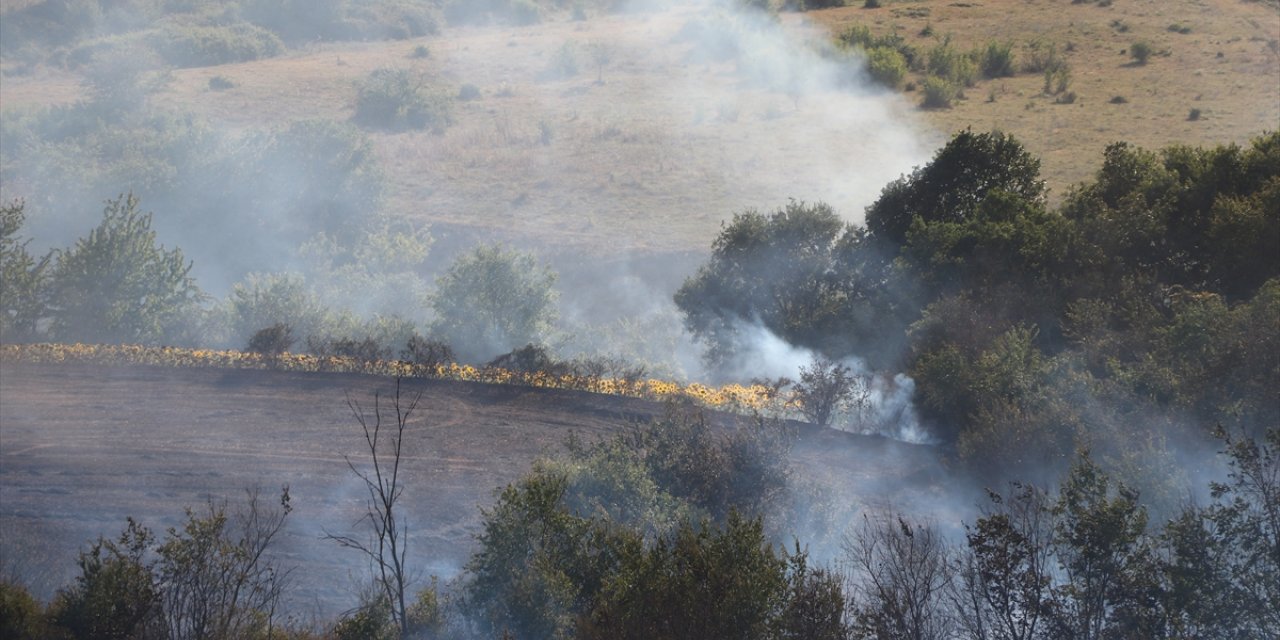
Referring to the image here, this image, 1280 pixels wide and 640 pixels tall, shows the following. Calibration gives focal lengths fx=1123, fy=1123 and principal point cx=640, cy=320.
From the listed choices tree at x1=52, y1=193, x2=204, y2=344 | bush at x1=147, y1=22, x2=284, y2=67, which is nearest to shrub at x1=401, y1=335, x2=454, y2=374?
tree at x1=52, y1=193, x2=204, y2=344

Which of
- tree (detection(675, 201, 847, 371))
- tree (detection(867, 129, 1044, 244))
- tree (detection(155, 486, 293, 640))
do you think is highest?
tree (detection(867, 129, 1044, 244))

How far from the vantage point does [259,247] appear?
40.2 metres

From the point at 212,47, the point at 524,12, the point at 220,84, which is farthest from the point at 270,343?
the point at 524,12

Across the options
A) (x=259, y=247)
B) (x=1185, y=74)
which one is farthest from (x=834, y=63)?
(x=259, y=247)

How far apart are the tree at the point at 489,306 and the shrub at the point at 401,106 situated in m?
21.5

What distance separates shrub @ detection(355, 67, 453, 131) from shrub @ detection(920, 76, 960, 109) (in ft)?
63.1

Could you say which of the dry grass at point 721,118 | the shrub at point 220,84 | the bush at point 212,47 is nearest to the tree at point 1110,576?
the dry grass at point 721,118

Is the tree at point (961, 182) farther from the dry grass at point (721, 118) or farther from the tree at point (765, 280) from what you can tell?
the dry grass at point (721, 118)

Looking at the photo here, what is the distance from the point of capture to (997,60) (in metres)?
40.9

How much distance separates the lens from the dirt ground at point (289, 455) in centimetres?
1244

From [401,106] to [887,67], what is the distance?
782 inches

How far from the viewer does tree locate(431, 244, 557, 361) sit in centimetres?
2442

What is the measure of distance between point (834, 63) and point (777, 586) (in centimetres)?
3818

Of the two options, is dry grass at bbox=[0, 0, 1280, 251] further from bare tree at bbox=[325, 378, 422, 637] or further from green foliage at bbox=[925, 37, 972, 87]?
bare tree at bbox=[325, 378, 422, 637]
